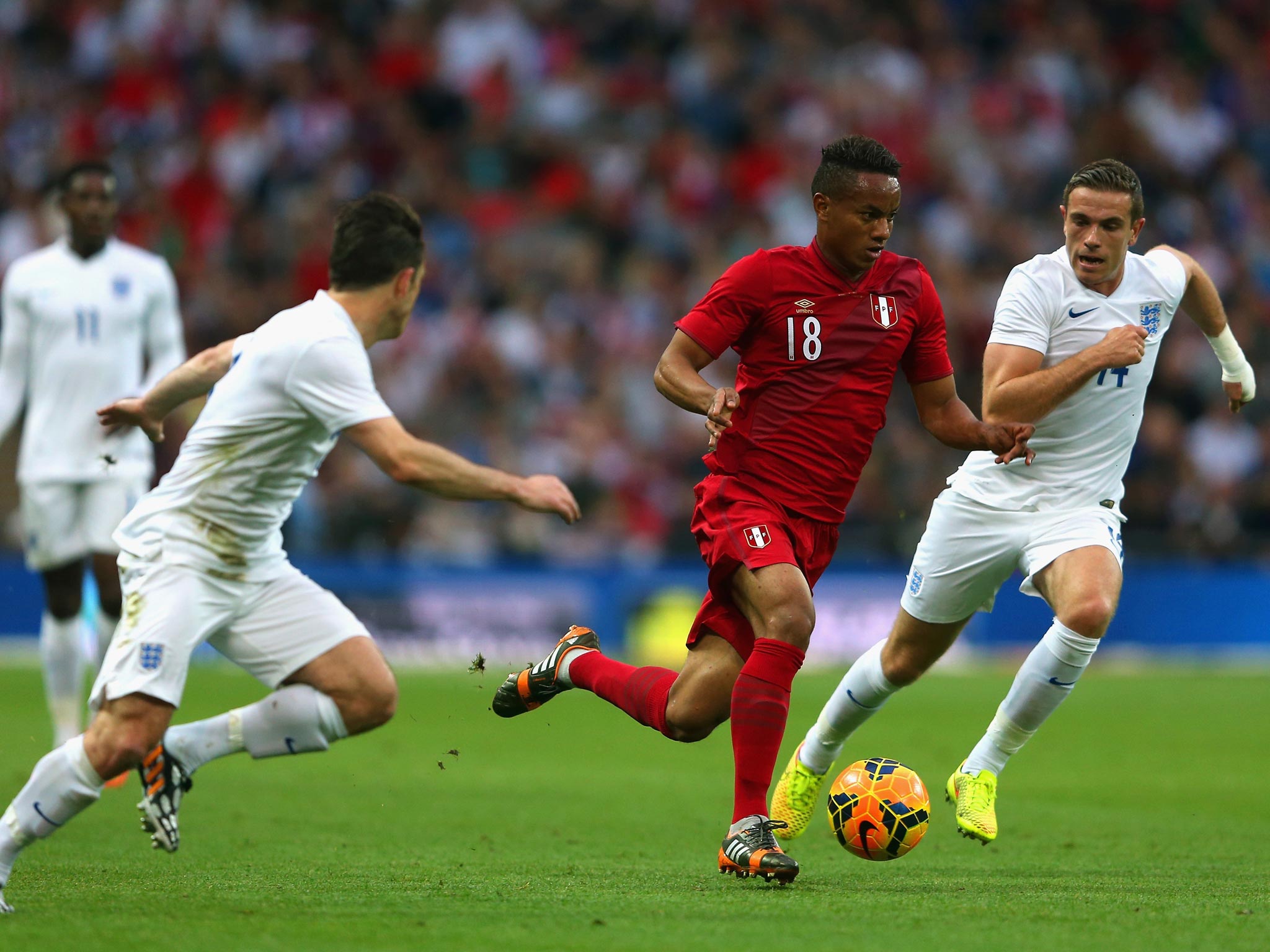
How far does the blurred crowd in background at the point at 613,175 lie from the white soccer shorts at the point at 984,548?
975 centimetres

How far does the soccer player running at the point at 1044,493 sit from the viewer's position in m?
6.91

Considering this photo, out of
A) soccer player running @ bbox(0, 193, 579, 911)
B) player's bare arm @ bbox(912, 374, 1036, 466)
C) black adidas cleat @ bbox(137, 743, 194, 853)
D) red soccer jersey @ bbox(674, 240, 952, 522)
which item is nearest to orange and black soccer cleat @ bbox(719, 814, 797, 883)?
red soccer jersey @ bbox(674, 240, 952, 522)

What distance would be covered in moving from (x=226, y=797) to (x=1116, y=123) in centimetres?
1529

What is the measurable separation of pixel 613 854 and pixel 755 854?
1.11 metres

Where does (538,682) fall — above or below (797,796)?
above

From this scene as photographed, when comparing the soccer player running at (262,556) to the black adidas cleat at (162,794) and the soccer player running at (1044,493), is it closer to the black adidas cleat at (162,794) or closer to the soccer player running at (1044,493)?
the black adidas cleat at (162,794)

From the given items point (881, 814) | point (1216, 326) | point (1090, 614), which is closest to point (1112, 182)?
point (1216, 326)

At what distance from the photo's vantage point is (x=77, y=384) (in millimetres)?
9508

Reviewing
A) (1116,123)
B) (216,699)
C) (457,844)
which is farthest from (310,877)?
(1116,123)

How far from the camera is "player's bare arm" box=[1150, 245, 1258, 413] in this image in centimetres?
747

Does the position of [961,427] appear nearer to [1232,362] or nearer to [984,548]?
[984,548]

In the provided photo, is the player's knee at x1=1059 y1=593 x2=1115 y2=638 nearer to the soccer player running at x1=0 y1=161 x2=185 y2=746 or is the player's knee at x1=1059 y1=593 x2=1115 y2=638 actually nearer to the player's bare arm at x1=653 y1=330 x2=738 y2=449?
the player's bare arm at x1=653 y1=330 x2=738 y2=449

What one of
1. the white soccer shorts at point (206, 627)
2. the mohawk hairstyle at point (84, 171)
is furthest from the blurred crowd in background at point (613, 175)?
the white soccer shorts at point (206, 627)

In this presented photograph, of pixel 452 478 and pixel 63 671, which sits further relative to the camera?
pixel 63 671
